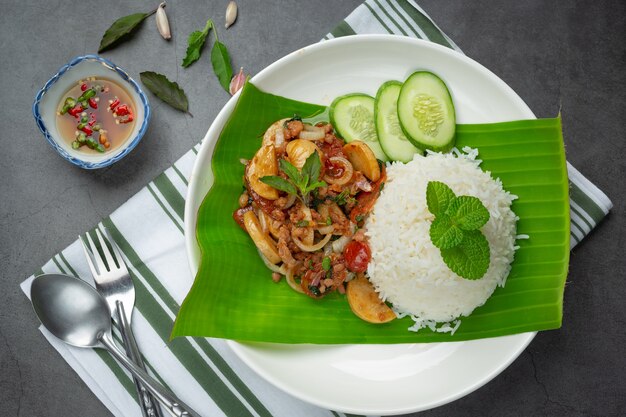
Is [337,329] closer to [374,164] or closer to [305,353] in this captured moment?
[305,353]

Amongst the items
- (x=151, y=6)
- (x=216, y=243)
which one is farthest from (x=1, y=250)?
(x=151, y=6)

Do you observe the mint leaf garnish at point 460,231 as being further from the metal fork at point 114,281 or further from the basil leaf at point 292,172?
the metal fork at point 114,281

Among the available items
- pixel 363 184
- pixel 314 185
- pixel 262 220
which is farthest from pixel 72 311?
pixel 363 184

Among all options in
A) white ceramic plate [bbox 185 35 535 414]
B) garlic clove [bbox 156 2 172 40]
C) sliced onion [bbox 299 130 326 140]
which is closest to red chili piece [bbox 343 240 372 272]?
white ceramic plate [bbox 185 35 535 414]

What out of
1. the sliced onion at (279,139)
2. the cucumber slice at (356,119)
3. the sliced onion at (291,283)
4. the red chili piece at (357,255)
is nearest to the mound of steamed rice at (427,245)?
the red chili piece at (357,255)

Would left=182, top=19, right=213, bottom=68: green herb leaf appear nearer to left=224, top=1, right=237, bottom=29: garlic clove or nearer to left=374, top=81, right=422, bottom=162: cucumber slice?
left=224, top=1, right=237, bottom=29: garlic clove

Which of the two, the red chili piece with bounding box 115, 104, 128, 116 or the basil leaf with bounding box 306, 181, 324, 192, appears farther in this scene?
the red chili piece with bounding box 115, 104, 128, 116

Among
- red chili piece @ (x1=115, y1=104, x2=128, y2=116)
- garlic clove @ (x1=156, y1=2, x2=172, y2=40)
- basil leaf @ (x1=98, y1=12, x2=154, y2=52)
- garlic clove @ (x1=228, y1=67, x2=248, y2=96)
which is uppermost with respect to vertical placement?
basil leaf @ (x1=98, y1=12, x2=154, y2=52)
